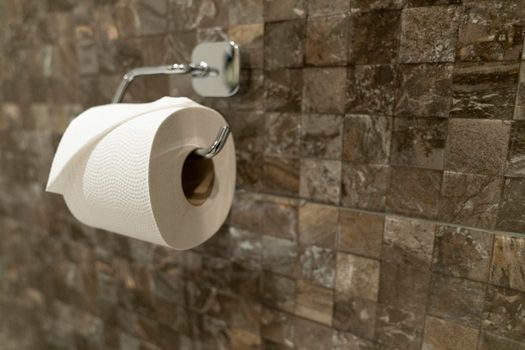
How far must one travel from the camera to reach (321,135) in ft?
1.56

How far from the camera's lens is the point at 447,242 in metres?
0.42

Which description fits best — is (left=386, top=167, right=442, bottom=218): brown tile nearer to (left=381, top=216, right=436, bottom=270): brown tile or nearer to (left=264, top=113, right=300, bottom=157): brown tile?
(left=381, top=216, right=436, bottom=270): brown tile

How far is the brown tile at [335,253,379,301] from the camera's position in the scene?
0.47 metres

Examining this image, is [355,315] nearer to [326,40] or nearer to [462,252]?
[462,252]

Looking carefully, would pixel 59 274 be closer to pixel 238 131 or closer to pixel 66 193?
pixel 66 193

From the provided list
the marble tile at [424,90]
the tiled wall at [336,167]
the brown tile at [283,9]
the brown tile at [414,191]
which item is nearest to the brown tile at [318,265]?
the tiled wall at [336,167]

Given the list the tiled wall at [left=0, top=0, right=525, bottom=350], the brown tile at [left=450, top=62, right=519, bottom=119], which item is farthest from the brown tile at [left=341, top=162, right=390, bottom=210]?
the brown tile at [left=450, top=62, right=519, bottom=119]

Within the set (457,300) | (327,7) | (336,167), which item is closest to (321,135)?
(336,167)

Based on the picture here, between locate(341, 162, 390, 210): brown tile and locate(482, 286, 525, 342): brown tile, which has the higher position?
locate(341, 162, 390, 210): brown tile

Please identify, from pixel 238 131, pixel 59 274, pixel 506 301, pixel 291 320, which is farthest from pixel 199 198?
pixel 59 274

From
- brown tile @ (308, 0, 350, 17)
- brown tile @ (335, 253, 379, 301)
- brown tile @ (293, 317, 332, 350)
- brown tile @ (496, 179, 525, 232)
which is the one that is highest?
brown tile @ (308, 0, 350, 17)

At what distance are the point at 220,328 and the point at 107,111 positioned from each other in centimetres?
42

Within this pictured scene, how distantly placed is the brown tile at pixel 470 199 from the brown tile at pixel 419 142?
3 cm

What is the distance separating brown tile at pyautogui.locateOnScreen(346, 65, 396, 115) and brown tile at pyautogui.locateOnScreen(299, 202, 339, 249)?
143mm
